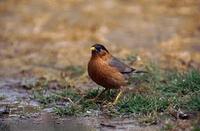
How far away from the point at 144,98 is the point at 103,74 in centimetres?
61

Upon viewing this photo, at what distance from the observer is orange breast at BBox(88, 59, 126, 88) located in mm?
9016

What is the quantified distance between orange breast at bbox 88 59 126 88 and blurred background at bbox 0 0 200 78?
6.92 ft

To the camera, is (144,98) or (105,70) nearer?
(144,98)

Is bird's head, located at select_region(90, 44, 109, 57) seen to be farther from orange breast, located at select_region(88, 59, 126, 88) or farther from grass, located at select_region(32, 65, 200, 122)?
grass, located at select_region(32, 65, 200, 122)

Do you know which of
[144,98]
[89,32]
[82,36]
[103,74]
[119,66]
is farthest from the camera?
[89,32]

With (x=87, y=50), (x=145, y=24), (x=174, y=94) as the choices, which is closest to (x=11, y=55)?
(x=87, y=50)

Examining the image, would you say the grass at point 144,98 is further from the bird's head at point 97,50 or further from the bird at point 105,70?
the bird's head at point 97,50

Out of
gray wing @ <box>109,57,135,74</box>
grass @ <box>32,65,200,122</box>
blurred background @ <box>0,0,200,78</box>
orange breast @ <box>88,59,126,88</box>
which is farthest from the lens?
blurred background @ <box>0,0,200,78</box>

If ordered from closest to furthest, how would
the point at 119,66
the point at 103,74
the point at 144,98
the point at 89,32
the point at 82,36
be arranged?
1. the point at 144,98
2. the point at 103,74
3. the point at 119,66
4. the point at 82,36
5. the point at 89,32

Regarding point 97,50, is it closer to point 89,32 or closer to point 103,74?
point 103,74

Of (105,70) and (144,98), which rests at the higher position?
(105,70)

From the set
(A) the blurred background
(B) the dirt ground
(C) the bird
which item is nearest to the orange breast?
(C) the bird

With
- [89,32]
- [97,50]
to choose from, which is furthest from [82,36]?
[97,50]

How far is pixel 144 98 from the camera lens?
884 cm
